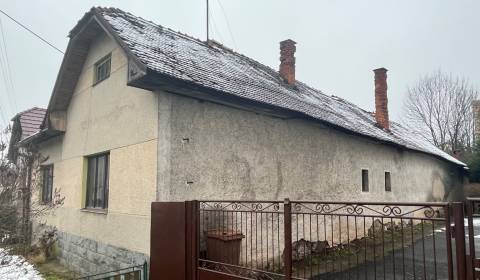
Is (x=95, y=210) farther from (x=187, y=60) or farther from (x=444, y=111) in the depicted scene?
(x=444, y=111)

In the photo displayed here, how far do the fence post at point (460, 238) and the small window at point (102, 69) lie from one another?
25.7 ft

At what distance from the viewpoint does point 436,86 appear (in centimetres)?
3494

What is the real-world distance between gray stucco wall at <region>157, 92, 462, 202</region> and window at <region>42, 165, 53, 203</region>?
24.1ft

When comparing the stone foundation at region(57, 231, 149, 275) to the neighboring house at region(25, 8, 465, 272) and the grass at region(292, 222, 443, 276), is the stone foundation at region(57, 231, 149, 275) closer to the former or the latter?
the neighboring house at region(25, 8, 465, 272)

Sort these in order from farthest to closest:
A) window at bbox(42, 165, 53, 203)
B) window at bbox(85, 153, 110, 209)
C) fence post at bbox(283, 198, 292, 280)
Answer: window at bbox(42, 165, 53, 203) < window at bbox(85, 153, 110, 209) < fence post at bbox(283, 198, 292, 280)

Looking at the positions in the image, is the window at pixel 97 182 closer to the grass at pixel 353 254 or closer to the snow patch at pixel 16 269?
the snow patch at pixel 16 269

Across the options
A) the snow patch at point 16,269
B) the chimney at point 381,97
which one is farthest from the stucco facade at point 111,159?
the chimney at point 381,97

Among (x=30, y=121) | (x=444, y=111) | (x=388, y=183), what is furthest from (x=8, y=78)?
(x=444, y=111)

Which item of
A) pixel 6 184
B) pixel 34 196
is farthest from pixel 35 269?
pixel 34 196

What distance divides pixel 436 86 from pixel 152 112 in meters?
35.0

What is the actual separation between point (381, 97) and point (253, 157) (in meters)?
9.99

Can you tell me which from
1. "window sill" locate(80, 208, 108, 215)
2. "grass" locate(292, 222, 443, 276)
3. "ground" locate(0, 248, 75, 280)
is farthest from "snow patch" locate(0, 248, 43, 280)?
"grass" locate(292, 222, 443, 276)

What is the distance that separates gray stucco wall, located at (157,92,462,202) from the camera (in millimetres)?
6754

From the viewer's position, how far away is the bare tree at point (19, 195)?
841 cm
